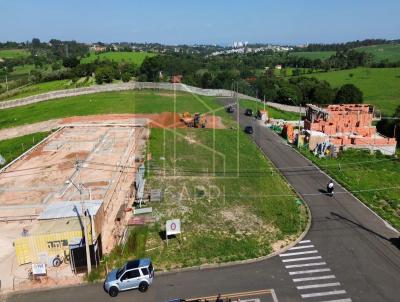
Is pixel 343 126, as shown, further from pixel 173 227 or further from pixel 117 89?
pixel 117 89

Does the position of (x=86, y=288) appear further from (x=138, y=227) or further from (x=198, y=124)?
(x=198, y=124)

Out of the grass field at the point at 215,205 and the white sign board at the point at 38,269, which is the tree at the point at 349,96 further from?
the white sign board at the point at 38,269

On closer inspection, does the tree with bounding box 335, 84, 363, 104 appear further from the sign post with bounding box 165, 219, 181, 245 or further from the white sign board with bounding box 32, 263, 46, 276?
the white sign board with bounding box 32, 263, 46, 276

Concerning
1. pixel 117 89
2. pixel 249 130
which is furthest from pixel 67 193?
pixel 117 89

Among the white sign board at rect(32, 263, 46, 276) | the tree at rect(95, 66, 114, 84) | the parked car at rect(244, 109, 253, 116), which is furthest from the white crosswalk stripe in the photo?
the tree at rect(95, 66, 114, 84)

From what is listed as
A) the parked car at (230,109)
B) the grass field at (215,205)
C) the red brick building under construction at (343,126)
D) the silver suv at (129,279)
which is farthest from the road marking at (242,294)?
the parked car at (230,109)

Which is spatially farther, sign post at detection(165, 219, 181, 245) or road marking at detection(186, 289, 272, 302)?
sign post at detection(165, 219, 181, 245)
